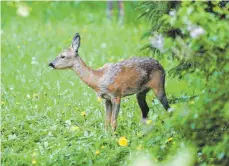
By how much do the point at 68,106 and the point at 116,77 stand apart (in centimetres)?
159

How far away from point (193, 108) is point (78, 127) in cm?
305

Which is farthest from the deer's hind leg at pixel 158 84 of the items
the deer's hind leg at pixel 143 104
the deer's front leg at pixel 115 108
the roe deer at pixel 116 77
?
the deer's front leg at pixel 115 108

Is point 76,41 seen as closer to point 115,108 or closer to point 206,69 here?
point 115,108

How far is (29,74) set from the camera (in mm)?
13305

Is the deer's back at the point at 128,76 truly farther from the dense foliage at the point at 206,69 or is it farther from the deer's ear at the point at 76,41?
the dense foliage at the point at 206,69

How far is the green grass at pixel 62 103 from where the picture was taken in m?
8.41

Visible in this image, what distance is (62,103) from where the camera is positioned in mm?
11047

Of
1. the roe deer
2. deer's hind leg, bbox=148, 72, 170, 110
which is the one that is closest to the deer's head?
the roe deer

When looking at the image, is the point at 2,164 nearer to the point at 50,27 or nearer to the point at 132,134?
the point at 132,134

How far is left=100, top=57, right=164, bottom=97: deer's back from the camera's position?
947 cm

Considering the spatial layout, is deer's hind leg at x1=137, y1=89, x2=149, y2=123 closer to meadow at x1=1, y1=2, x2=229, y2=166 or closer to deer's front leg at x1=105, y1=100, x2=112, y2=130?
meadow at x1=1, y1=2, x2=229, y2=166

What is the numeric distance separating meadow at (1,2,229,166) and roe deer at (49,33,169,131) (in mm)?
328

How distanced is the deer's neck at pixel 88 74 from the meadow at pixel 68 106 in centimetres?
58

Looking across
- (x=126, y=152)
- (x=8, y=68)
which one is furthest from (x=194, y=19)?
(x=8, y=68)
